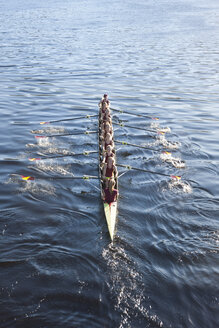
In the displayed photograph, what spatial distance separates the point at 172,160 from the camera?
19953mm

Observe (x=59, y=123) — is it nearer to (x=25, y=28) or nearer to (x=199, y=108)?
(x=199, y=108)

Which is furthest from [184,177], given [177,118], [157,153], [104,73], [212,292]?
[104,73]

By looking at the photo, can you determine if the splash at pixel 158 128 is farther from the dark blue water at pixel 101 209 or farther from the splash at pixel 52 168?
the splash at pixel 52 168

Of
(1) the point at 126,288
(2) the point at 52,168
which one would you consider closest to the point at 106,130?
(2) the point at 52,168

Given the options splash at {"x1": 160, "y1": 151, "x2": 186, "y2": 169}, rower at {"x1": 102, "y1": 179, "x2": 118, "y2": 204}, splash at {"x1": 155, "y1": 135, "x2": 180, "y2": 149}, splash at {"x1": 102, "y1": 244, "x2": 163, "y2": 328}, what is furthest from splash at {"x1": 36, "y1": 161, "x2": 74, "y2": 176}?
splash at {"x1": 155, "y1": 135, "x2": 180, "y2": 149}

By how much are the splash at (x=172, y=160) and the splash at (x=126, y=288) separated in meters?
8.84

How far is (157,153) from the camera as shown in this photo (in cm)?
2112

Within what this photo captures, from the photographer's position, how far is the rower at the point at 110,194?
14.6 meters

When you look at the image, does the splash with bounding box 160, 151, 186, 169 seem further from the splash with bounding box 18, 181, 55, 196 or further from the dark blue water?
the splash with bounding box 18, 181, 55, 196

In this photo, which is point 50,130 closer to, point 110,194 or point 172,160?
point 172,160

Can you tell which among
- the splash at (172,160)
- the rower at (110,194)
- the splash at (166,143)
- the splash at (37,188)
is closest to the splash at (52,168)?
the splash at (37,188)

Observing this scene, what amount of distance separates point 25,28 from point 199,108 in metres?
61.3

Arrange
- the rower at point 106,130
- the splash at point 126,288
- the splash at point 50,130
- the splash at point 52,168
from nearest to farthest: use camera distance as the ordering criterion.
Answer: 1. the splash at point 126,288
2. the splash at point 52,168
3. the rower at point 106,130
4. the splash at point 50,130

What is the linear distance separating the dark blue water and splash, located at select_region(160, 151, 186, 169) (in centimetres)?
Answer: 13
